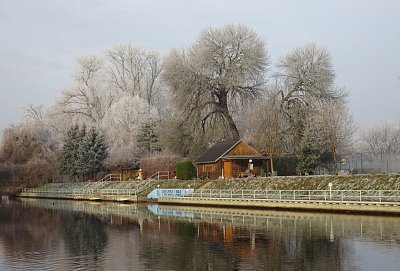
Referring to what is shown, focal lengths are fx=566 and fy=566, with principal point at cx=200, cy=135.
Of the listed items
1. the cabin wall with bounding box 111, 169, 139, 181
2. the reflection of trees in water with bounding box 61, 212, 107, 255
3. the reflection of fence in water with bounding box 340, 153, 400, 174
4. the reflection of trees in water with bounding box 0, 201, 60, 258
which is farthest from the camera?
the cabin wall with bounding box 111, 169, 139, 181

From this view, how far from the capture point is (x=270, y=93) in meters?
63.2

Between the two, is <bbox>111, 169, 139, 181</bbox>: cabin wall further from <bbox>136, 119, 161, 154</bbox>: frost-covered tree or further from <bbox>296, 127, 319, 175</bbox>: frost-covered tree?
<bbox>296, 127, 319, 175</bbox>: frost-covered tree

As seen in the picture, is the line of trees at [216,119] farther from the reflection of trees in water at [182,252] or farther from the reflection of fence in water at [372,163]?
the reflection of trees in water at [182,252]

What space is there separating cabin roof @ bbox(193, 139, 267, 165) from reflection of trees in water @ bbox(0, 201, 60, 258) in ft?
57.8

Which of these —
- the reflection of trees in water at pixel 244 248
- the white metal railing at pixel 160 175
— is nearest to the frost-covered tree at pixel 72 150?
the white metal railing at pixel 160 175

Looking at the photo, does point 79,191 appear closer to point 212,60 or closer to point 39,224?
point 212,60

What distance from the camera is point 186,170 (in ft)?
195

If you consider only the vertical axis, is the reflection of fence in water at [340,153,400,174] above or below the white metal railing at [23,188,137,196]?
above

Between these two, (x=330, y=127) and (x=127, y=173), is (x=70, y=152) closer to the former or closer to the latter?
(x=127, y=173)

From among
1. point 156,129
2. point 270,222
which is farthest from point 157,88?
point 270,222

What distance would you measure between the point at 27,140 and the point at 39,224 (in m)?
42.2

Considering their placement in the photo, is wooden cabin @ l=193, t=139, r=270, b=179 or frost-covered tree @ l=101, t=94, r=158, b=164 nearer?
wooden cabin @ l=193, t=139, r=270, b=179

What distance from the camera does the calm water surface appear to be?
1919 centimetres

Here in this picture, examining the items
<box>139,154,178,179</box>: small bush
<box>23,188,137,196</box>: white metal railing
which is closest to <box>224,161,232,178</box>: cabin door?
<box>139,154,178,179</box>: small bush
